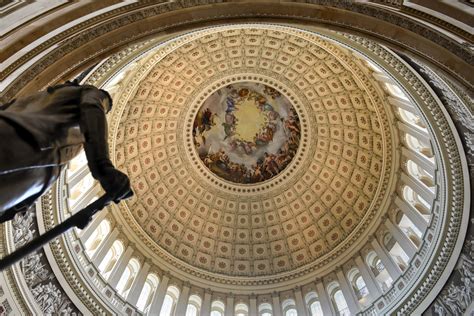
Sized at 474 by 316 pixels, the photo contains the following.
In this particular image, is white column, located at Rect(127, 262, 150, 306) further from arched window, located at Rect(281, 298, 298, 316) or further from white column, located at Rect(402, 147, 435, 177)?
white column, located at Rect(402, 147, 435, 177)

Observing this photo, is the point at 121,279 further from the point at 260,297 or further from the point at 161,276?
the point at 260,297

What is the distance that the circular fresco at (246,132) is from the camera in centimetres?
2409

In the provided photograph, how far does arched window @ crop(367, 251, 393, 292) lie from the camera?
54.8 ft

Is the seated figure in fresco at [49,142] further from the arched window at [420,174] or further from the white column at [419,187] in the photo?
the arched window at [420,174]

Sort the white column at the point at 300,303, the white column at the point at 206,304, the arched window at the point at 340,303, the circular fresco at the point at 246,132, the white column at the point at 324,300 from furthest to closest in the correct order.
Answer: the circular fresco at the point at 246,132, the white column at the point at 206,304, the white column at the point at 300,303, the white column at the point at 324,300, the arched window at the point at 340,303

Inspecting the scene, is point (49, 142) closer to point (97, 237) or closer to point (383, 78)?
point (383, 78)

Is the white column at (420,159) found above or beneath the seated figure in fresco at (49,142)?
above

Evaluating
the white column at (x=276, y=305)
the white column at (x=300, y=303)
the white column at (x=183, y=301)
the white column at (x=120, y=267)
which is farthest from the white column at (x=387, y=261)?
the white column at (x=120, y=267)

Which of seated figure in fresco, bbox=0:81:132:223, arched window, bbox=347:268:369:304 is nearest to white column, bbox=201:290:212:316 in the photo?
arched window, bbox=347:268:369:304

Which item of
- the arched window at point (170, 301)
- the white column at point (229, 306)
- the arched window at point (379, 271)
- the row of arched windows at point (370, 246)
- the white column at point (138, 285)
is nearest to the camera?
the row of arched windows at point (370, 246)


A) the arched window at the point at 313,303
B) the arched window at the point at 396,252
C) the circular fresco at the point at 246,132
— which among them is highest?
the circular fresco at the point at 246,132

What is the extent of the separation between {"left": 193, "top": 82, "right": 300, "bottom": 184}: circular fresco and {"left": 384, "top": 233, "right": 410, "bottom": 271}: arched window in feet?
27.8

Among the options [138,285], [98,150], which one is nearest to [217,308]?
[138,285]

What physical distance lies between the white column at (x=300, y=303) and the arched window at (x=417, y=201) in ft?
23.6
